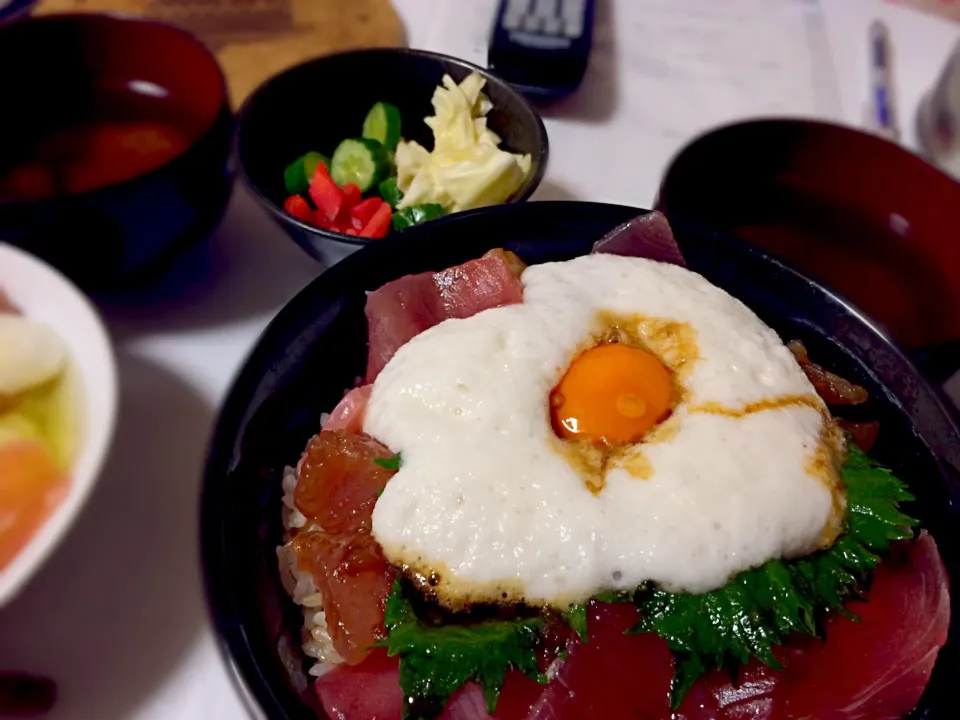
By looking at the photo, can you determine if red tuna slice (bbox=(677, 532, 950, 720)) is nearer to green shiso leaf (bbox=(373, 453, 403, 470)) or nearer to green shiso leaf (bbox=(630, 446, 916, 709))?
green shiso leaf (bbox=(630, 446, 916, 709))

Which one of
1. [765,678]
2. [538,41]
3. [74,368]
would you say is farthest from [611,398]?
[538,41]

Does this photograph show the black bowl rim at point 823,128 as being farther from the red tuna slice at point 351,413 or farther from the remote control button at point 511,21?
the red tuna slice at point 351,413

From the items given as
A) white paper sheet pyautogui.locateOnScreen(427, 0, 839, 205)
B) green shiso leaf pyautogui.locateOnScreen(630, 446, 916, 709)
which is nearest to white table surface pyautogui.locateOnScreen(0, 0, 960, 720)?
white paper sheet pyautogui.locateOnScreen(427, 0, 839, 205)

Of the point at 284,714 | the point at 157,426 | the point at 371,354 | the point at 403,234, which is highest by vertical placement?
the point at 403,234

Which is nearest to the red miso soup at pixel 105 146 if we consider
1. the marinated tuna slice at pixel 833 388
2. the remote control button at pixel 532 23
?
the remote control button at pixel 532 23

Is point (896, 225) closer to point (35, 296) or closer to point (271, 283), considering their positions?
point (271, 283)

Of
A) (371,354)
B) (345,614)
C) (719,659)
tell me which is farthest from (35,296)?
(719,659)
